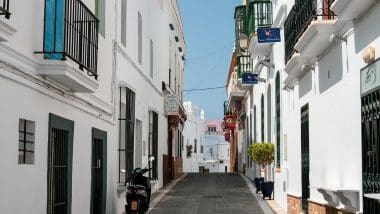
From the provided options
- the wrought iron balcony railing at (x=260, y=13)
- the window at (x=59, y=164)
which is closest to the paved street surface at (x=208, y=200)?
the wrought iron balcony railing at (x=260, y=13)

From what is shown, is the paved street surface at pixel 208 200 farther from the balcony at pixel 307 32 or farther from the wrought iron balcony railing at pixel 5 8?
the wrought iron balcony railing at pixel 5 8

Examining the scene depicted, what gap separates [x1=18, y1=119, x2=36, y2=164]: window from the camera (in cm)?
909

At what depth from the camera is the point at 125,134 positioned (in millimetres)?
16734

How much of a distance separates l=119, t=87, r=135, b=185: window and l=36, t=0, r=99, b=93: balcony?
4.74 m

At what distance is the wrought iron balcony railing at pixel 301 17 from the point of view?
34.0 feet

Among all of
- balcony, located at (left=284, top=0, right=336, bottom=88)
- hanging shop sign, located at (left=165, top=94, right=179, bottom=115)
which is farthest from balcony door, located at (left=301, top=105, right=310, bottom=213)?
hanging shop sign, located at (left=165, top=94, right=179, bottom=115)

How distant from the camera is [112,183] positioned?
15266 millimetres

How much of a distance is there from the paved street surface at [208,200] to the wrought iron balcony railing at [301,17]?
5.04 meters

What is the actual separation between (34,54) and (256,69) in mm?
15821

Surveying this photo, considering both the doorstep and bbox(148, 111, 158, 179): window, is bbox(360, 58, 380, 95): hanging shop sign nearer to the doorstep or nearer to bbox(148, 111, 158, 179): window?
the doorstep

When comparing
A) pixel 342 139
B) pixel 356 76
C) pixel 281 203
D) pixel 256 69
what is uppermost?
pixel 256 69

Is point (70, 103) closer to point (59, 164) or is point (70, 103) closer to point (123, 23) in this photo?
point (59, 164)

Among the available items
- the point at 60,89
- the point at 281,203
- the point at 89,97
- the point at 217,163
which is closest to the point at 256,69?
the point at 281,203

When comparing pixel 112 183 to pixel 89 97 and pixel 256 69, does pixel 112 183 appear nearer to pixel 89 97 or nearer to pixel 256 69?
pixel 89 97
